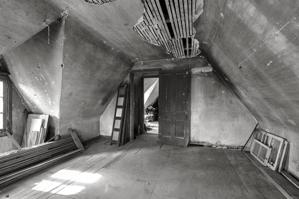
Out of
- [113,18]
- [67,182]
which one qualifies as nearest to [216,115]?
[113,18]

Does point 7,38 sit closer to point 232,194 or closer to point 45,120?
point 45,120

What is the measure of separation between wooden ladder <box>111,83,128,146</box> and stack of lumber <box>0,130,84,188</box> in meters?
1.09

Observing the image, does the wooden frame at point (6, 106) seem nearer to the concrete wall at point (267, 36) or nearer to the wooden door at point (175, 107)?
the wooden door at point (175, 107)

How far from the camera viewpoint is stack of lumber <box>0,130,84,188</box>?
2.77 m

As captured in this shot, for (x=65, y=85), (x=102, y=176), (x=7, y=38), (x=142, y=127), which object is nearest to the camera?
(x=7, y=38)

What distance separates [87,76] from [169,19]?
8.65ft

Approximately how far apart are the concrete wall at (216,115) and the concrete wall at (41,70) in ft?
12.2

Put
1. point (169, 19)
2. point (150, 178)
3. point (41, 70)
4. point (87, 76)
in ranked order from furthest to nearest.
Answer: point (87, 76), point (41, 70), point (150, 178), point (169, 19)

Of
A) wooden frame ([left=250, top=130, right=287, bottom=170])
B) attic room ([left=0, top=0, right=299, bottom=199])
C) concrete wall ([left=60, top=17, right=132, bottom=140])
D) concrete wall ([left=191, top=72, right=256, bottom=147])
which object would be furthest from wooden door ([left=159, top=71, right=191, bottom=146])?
wooden frame ([left=250, top=130, right=287, bottom=170])

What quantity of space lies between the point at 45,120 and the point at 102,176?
2432mm

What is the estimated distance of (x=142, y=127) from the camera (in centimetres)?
658

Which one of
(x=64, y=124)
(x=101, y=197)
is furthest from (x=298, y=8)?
(x=64, y=124)

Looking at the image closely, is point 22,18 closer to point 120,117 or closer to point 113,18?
point 113,18

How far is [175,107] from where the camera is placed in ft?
16.6
